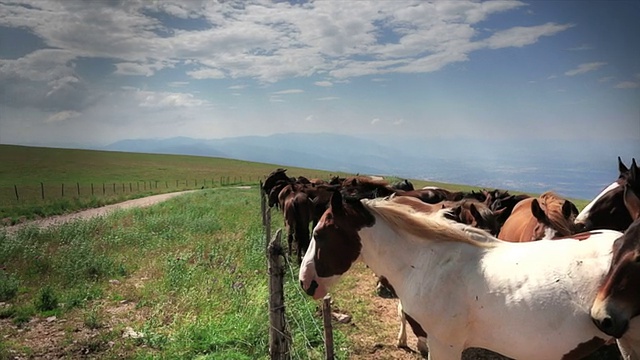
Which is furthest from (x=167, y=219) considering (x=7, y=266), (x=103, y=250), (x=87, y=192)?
(x=87, y=192)

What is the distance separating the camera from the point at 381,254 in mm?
3797

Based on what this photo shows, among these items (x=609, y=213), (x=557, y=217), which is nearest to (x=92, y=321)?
(x=557, y=217)

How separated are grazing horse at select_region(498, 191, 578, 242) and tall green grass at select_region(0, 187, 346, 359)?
3.11 metres

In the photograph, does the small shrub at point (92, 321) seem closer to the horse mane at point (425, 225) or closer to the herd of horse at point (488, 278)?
the herd of horse at point (488, 278)

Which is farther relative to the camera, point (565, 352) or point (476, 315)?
point (476, 315)

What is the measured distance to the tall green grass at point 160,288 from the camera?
5.71m

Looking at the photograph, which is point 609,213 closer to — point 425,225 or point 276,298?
point 425,225

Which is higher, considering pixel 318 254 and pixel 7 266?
pixel 318 254

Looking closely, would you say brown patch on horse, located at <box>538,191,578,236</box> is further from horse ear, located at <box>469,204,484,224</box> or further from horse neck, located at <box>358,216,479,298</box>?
horse neck, located at <box>358,216,479,298</box>

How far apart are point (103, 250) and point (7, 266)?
2.38 metres

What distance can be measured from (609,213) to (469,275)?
12.4 feet

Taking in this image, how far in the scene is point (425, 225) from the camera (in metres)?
3.59

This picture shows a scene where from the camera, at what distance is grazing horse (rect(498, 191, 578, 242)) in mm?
5031

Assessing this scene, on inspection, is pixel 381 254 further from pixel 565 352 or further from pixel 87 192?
pixel 87 192
